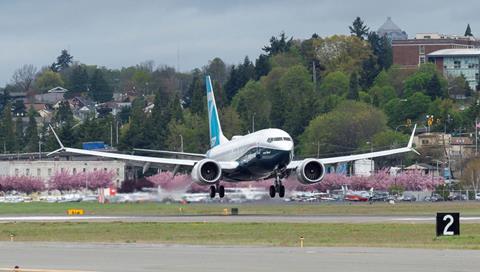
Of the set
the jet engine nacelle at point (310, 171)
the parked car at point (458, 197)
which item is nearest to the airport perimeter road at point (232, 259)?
the jet engine nacelle at point (310, 171)

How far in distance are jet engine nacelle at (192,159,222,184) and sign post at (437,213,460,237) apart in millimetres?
35470

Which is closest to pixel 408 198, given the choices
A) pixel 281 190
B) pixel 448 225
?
pixel 281 190

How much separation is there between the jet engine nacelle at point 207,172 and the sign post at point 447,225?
35470 mm

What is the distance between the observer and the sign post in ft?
226

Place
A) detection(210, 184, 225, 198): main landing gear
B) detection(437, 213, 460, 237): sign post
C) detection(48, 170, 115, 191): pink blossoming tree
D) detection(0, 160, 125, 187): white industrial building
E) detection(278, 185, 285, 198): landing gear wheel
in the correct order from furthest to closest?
detection(0, 160, 125, 187): white industrial building < detection(48, 170, 115, 191): pink blossoming tree < detection(210, 184, 225, 198): main landing gear < detection(278, 185, 285, 198): landing gear wheel < detection(437, 213, 460, 237): sign post

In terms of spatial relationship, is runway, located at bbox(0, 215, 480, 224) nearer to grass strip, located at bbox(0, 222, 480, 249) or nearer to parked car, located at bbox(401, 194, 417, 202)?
grass strip, located at bbox(0, 222, 480, 249)

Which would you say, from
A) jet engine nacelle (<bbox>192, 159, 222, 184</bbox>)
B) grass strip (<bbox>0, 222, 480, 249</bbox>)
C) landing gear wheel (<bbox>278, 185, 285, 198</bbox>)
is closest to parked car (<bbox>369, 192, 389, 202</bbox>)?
landing gear wheel (<bbox>278, 185, 285, 198</bbox>)

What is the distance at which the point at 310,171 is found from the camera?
340 feet

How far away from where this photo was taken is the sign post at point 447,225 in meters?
68.9

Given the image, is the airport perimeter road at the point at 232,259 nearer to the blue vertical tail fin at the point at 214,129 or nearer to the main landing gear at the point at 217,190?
the main landing gear at the point at 217,190

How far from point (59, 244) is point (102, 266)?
14.9 metres

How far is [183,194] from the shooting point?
377 feet

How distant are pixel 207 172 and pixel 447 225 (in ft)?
121

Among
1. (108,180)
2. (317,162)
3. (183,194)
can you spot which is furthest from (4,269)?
(108,180)
